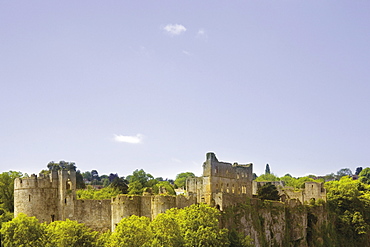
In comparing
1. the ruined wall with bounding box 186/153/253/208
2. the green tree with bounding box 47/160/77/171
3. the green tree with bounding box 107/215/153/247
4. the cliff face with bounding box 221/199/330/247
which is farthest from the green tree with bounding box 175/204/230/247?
the green tree with bounding box 47/160/77/171

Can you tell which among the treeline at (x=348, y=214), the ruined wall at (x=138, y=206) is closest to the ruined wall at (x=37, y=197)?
the ruined wall at (x=138, y=206)

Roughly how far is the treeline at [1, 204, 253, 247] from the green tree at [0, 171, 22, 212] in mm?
12997

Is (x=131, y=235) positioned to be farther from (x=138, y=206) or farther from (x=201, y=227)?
(x=201, y=227)

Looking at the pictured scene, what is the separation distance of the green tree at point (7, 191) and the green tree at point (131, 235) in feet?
61.9

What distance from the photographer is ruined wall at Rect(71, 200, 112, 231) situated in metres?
57.8

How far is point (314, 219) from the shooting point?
81875mm

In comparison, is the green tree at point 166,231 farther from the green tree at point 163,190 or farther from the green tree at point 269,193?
the green tree at point 269,193

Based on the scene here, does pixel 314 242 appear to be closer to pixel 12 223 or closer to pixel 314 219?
pixel 314 219

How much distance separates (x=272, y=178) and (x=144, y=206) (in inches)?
4915

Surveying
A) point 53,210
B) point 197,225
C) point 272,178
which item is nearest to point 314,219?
point 197,225

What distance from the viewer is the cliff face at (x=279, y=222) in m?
65.5

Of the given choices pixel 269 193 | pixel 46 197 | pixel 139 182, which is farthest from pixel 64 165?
pixel 46 197

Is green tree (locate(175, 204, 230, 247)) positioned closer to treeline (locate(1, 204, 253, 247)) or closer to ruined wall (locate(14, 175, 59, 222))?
treeline (locate(1, 204, 253, 247))

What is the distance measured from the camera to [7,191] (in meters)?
66.8
